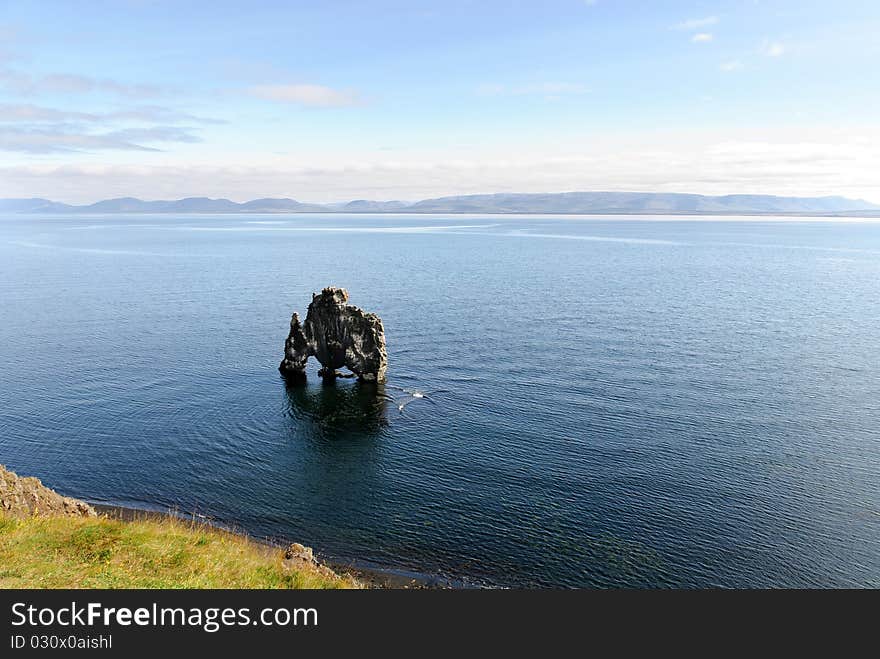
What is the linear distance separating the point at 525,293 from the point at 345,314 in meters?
85.9

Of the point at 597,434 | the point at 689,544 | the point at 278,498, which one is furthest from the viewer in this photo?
the point at 597,434

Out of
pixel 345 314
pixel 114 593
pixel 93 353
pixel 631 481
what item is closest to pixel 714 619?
pixel 114 593

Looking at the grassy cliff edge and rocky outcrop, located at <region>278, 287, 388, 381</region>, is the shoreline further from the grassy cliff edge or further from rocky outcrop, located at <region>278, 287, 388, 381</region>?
rocky outcrop, located at <region>278, 287, 388, 381</region>

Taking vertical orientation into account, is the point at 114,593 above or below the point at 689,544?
above

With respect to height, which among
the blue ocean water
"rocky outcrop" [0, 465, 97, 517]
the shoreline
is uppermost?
"rocky outcrop" [0, 465, 97, 517]

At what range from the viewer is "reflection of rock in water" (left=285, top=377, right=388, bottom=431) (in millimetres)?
80375

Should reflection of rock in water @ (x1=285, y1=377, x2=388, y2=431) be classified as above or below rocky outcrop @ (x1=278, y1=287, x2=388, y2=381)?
below

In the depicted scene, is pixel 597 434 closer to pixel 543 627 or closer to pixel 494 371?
pixel 494 371

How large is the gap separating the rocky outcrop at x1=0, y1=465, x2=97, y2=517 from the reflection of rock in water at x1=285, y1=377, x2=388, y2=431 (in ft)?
118

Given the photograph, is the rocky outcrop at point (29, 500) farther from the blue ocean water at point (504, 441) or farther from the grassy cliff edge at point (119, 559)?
the blue ocean water at point (504, 441)

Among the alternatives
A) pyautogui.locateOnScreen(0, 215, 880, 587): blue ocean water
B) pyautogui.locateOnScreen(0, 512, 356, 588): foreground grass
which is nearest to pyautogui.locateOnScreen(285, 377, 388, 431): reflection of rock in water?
pyautogui.locateOnScreen(0, 215, 880, 587): blue ocean water

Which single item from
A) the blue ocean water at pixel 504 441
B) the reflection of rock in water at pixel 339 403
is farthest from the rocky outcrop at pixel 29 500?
the reflection of rock in water at pixel 339 403

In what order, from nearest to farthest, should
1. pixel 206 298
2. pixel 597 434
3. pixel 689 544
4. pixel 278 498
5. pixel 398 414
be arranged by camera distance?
1. pixel 689 544
2. pixel 278 498
3. pixel 597 434
4. pixel 398 414
5. pixel 206 298

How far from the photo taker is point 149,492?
61.0 m
